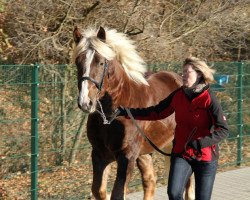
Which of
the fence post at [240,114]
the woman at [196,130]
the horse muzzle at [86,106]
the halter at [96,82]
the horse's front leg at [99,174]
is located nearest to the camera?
→ the horse muzzle at [86,106]

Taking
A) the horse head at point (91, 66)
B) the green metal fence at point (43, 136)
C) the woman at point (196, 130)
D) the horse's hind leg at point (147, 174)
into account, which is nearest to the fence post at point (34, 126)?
the green metal fence at point (43, 136)

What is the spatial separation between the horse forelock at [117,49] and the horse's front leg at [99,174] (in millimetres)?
980

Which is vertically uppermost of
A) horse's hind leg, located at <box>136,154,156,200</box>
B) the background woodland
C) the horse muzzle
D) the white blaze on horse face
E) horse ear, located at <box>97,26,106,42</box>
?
the background woodland

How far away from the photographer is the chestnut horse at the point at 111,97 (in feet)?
16.6

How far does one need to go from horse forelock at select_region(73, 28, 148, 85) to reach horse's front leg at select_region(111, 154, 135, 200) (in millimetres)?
973

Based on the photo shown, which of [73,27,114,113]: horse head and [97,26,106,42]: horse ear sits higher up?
[97,26,106,42]: horse ear

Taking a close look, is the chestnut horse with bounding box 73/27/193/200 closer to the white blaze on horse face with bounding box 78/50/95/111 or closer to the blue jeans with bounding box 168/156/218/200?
the white blaze on horse face with bounding box 78/50/95/111

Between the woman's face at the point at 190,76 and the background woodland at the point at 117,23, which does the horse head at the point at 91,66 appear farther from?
the background woodland at the point at 117,23

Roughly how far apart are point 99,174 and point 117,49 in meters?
1.35

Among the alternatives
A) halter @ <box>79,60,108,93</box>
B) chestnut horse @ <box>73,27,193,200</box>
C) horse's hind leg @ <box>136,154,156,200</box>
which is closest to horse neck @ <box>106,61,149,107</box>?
chestnut horse @ <box>73,27,193,200</box>

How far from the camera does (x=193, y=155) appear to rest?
15.8 feet

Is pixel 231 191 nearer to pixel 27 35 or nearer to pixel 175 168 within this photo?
pixel 175 168

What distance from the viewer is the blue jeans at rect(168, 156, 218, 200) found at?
15.9ft

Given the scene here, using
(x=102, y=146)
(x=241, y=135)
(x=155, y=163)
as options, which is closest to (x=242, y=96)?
(x=241, y=135)
